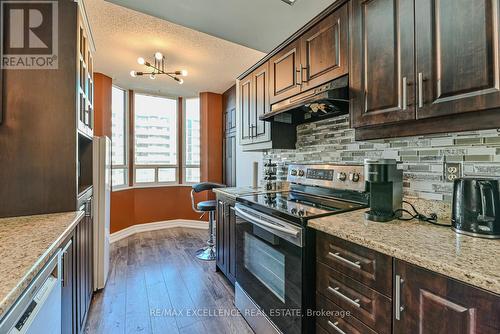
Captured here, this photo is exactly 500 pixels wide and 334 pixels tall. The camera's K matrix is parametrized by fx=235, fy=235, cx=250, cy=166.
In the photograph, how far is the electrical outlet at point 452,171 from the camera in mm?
1222

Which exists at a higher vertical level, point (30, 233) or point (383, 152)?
point (383, 152)

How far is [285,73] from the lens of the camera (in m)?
2.04

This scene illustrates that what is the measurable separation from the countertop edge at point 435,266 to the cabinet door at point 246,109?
1.86m

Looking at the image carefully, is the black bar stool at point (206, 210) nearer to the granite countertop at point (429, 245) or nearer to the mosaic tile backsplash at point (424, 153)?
the mosaic tile backsplash at point (424, 153)

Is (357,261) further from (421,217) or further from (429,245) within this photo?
(421,217)

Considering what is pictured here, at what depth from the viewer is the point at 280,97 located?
2102 millimetres

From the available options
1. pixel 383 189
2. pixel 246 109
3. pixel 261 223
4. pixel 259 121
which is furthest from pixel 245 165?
pixel 383 189

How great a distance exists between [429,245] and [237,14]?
184 cm

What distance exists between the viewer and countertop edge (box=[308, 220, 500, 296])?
65 cm

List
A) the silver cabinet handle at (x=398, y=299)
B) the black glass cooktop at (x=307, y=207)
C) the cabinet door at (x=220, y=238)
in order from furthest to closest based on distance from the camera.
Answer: the cabinet door at (x=220, y=238)
the black glass cooktop at (x=307, y=207)
the silver cabinet handle at (x=398, y=299)

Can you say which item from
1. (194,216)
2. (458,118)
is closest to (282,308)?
(458,118)

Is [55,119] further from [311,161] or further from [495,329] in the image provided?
[495,329]

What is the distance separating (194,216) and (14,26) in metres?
3.64

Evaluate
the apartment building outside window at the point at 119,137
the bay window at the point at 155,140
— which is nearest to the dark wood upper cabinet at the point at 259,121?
the bay window at the point at 155,140
